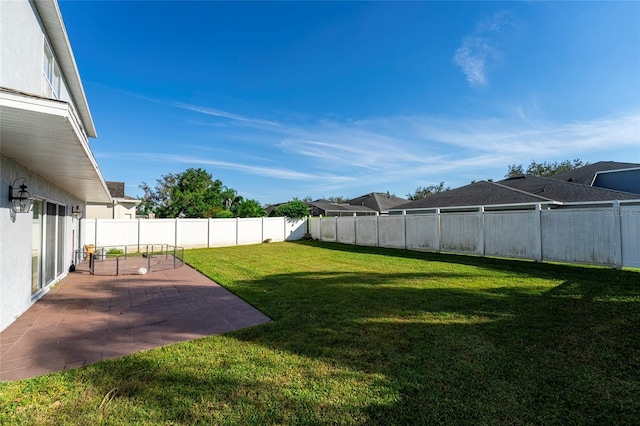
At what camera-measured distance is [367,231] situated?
16.5 m

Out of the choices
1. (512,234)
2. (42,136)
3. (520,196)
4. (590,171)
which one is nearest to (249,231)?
(512,234)

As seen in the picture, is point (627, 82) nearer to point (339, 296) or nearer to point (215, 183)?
point (339, 296)

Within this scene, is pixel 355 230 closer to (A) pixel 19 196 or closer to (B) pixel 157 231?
(B) pixel 157 231

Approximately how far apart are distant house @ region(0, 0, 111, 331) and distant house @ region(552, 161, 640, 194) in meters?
26.4

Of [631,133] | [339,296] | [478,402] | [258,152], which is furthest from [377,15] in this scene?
[258,152]

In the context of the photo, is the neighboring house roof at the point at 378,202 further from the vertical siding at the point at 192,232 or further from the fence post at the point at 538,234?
the fence post at the point at 538,234

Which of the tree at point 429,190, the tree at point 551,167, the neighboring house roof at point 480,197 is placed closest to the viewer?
the neighboring house roof at point 480,197

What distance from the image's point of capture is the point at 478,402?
2.35 metres

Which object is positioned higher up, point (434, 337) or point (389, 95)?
point (389, 95)

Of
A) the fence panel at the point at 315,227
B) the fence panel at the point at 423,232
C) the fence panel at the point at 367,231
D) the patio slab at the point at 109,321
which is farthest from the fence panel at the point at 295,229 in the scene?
the patio slab at the point at 109,321

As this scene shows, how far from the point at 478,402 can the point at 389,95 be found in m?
15.3

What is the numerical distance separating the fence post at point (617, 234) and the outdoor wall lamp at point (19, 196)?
44.3 feet

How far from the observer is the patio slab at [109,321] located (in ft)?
11.0

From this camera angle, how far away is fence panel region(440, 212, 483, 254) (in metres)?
11.4
